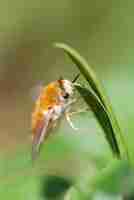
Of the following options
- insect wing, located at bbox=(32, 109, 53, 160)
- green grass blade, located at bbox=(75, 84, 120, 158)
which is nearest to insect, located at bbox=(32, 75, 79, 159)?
insect wing, located at bbox=(32, 109, 53, 160)

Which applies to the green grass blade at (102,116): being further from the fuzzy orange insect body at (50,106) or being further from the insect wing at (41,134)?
the fuzzy orange insect body at (50,106)

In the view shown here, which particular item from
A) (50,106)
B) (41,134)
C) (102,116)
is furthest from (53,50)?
(102,116)

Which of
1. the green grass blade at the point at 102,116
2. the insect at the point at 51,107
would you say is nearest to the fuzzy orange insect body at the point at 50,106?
the insect at the point at 51,107

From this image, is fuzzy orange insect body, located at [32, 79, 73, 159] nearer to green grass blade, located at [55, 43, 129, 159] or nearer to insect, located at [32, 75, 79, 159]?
insect, located at [32, 75, 79, 159]

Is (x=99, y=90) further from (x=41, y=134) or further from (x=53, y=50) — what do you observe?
(x=53, y=50)

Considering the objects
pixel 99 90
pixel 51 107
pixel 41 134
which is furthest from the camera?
pixel 51 107

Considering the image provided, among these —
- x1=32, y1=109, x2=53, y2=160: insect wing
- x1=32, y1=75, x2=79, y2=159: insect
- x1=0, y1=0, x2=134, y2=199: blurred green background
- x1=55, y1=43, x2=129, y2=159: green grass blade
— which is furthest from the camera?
x1=0, y1=0, x2=134, y2=199: blurred green background
